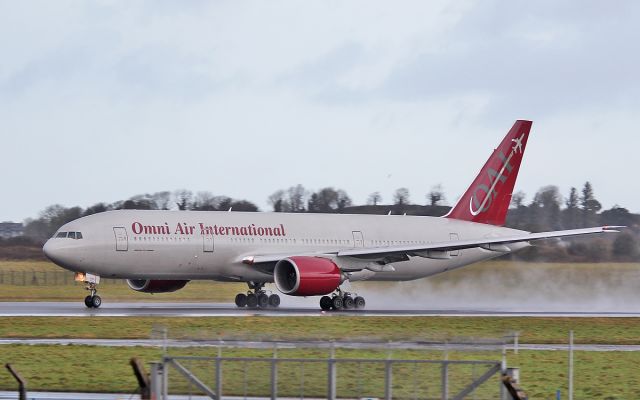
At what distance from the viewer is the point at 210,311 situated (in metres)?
47.1

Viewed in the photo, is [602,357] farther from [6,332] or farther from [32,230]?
[32,230]

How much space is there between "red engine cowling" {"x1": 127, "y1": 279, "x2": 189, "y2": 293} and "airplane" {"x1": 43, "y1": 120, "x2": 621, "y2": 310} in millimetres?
49

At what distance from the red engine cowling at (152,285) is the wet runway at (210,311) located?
26.8 inches

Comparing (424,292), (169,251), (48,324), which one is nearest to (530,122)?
(424,292)

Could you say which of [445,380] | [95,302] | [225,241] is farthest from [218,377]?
[225,241]

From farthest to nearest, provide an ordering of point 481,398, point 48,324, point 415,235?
1. point 415,235
2. point 48,324
3. point 481,398

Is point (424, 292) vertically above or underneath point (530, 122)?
underneath

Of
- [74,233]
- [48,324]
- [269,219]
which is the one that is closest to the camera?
[48,324]

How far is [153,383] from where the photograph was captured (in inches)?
710

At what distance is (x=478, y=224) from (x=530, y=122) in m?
5.71

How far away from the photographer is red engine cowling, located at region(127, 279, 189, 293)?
5188 cm

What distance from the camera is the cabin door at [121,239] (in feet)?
156

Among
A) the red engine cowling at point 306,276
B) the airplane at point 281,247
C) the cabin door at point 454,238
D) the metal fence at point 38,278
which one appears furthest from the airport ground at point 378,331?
the red engine cowling at point 306,276

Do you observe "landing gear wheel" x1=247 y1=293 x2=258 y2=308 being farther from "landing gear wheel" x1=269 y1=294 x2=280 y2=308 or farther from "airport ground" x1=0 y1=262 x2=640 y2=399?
"airport ground" x1=0 y1=262 x2=640 y2=399
